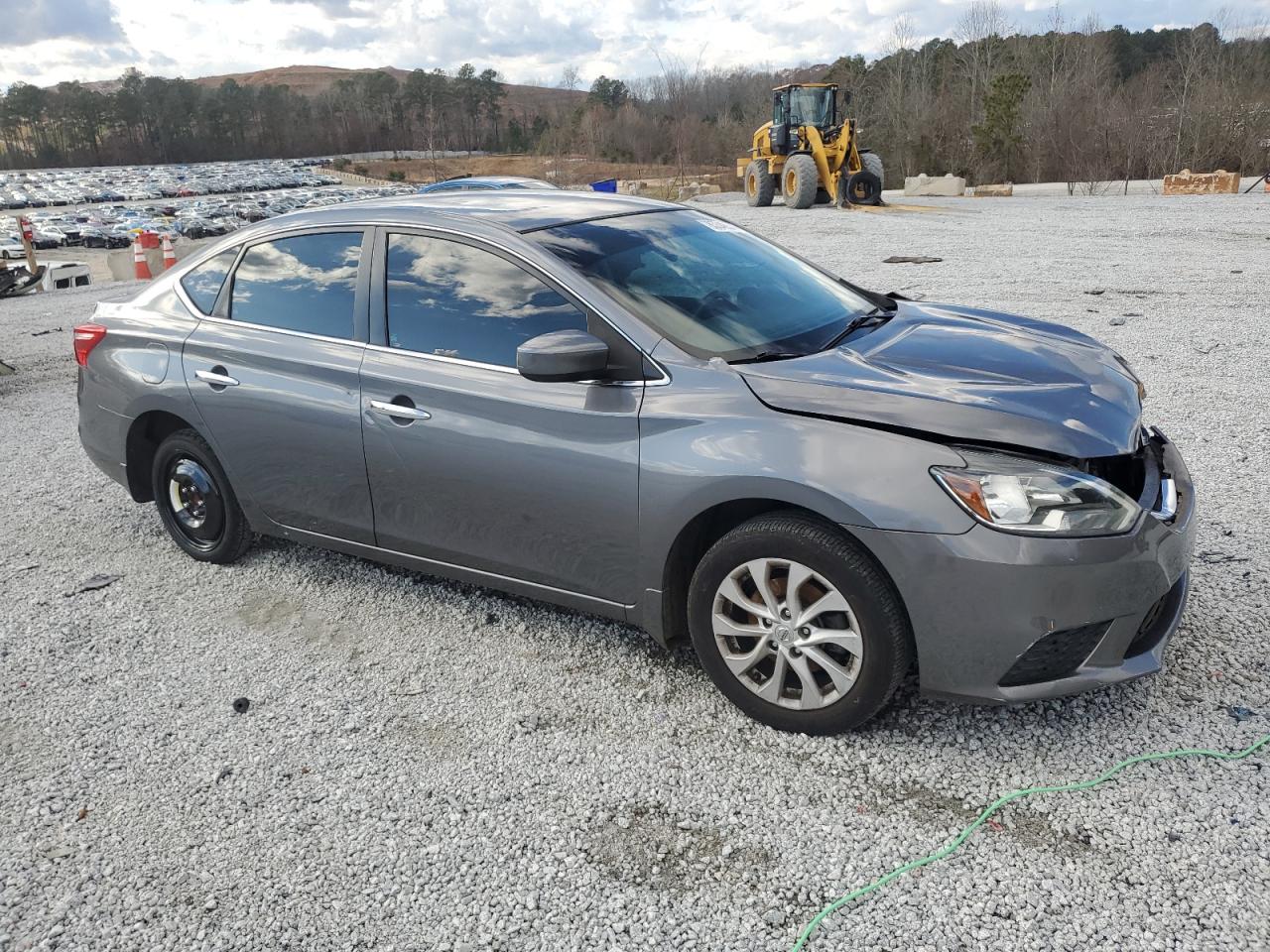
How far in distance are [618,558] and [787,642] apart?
2.17 ft

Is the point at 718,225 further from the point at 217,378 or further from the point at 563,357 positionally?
the point at 217,378

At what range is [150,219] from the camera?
88125 mm

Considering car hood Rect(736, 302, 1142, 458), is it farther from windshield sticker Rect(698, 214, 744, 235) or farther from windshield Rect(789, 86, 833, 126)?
windshield Rect(789, 86, 833, 126)

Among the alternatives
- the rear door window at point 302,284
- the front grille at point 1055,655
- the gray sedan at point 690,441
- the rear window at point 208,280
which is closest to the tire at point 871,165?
the gray sedan at point 690,441

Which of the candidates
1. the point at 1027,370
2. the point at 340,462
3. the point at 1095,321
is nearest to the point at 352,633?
the point at 340,462

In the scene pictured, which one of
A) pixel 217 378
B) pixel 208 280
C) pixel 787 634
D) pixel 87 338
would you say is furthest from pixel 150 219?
pixel 787 634

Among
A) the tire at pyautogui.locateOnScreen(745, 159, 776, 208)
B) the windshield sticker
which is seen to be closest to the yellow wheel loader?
the tire at pyautogui.locateOnScreen(745, 159, 776, 208)

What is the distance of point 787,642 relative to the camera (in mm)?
3029

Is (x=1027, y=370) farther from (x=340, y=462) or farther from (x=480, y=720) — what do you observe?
(x=340, y=462)

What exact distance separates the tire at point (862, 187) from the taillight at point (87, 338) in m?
Answer: 21.4

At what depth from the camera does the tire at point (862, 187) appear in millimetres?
23641

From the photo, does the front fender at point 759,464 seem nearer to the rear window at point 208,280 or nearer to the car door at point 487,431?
the car door at point 487,431

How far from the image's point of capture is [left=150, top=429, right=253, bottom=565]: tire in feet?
15.0

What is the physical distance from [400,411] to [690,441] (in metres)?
1.25
